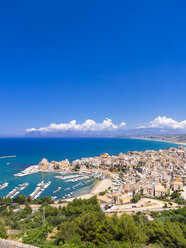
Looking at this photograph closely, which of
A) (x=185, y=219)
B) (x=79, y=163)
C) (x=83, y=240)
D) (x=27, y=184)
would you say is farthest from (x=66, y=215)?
(x=79, y=163)

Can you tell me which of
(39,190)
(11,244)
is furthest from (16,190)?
(11,244)

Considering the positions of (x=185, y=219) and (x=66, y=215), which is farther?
(x=66, y=215)

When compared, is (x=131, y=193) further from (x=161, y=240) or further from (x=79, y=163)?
(x=79, y=163)

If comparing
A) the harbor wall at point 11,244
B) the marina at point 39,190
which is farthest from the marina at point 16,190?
the harbor wall at point 11,244

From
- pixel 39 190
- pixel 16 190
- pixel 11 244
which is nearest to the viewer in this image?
pixel 11 244

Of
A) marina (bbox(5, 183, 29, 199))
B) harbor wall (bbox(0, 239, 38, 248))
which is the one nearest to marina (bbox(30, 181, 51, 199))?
marina (bbox(5, 183, 29, 199))

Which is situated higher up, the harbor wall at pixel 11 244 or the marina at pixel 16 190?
the harbor wall at pixel 11 244

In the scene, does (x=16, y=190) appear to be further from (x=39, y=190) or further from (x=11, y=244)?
(x=11, y=244)

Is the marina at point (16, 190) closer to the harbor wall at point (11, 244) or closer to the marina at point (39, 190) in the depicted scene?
the marina at point (39, 190)

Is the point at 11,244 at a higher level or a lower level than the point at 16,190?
higher

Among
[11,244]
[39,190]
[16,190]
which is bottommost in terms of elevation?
[39,190]

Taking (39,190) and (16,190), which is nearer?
(16,190)
